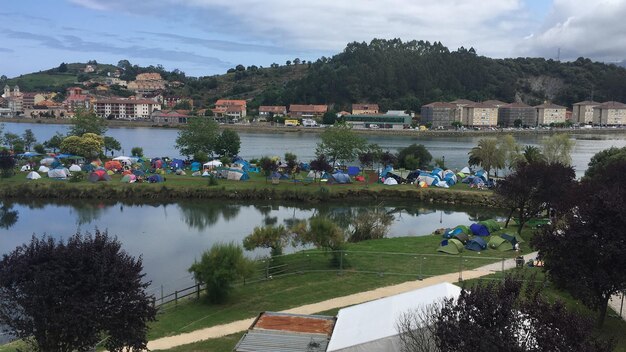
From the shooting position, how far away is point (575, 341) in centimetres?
507

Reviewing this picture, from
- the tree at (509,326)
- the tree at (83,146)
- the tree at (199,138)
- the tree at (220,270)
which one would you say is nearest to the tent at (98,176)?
the tree at (83,146)

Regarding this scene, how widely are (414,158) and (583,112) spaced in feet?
334

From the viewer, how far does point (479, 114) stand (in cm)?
11088

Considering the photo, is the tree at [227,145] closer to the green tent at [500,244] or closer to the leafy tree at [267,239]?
the leafy tree at [267,239]

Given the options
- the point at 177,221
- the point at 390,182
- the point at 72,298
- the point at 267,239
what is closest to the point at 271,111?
the point at 390,182

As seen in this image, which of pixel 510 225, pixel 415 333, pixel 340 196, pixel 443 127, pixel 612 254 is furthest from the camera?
pixel 443 127

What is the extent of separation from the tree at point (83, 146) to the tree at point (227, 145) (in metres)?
8.99

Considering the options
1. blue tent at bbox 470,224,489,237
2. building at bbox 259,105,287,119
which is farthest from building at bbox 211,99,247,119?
blue tent at bbox 470,224,489,237

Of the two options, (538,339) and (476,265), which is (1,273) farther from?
(476,265)

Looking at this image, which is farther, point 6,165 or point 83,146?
point 83,146

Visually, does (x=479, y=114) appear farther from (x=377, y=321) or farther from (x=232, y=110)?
(x=377, y=321)

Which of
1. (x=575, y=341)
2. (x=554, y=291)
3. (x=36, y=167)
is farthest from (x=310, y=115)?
(x=575, y=341)

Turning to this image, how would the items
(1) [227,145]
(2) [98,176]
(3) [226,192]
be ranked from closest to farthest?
(3) [226,192]
(2) [98,176]
(1) [227,145]

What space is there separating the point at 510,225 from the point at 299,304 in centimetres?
1284
